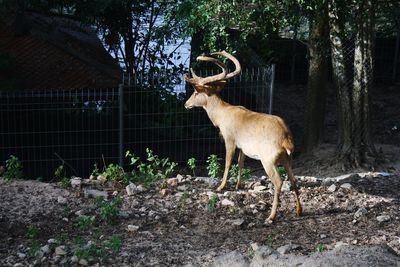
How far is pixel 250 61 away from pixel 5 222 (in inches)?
259

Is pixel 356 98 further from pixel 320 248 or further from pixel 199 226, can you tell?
pixel 320 248

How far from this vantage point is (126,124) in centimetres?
Answer: 1112

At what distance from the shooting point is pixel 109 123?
1102cm

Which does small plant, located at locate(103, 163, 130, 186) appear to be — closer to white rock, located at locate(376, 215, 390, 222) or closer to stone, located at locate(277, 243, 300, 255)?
stone, located at locate(277, 243, 300, 255)

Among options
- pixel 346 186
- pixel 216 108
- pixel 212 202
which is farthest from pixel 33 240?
pixel 346 186

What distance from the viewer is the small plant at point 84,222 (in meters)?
6.39

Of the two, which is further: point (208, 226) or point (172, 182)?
point (172, 182)

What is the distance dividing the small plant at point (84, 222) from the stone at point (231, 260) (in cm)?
148

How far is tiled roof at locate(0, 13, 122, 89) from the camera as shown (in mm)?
11656

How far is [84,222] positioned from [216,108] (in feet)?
7.13

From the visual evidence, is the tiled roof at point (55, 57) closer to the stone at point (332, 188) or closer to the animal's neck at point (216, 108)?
the animal's neck at point (216, 108)

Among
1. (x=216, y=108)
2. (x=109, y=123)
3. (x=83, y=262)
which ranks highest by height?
(x=216, y=108)

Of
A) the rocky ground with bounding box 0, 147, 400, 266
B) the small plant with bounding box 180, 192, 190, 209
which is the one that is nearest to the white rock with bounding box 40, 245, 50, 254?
the rocky ground with bounding box 0, 147, 400, 266

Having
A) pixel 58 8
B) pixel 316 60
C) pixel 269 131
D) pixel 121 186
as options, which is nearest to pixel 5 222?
pixel 121 186
